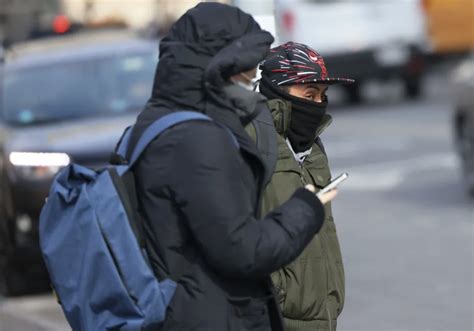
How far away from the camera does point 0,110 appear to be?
11.0 metres

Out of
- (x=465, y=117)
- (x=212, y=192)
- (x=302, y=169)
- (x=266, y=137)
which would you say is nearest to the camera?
(x=212, y=192)

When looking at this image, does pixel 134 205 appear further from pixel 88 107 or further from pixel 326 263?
pixel 88 107

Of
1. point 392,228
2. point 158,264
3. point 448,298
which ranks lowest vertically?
point 392,228

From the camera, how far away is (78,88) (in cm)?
1098

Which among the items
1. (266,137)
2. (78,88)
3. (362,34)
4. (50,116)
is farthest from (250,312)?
(362,34)

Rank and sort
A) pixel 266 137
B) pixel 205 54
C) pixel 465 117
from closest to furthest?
Answer: pixel 205 54 < pixel 266 137 < pixel 465 117

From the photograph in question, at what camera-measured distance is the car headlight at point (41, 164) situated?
31.4ft

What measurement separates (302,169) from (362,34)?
65.4 feet

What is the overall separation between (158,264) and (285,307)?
53cm

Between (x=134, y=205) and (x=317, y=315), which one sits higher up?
(x=134, y=205)

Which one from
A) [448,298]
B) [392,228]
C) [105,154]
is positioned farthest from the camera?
[392,228]

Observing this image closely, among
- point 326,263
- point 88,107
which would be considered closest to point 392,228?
point 88,107

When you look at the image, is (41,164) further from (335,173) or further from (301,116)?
(335,173)

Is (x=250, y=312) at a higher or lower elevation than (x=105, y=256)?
lower
